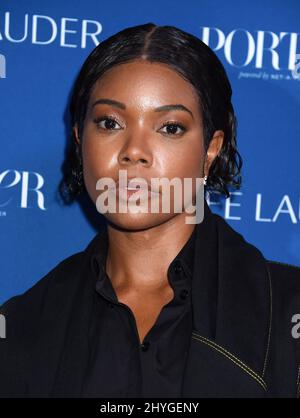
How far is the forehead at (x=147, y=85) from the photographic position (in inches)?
58.7

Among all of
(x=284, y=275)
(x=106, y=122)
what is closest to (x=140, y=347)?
(x=284, y=275)

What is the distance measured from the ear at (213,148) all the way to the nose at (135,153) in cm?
20

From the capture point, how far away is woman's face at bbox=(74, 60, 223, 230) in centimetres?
149

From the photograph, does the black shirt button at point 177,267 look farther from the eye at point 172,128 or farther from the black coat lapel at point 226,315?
the eye at point 172,128

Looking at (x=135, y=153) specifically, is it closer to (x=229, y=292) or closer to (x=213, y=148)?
(x=213, y=148)

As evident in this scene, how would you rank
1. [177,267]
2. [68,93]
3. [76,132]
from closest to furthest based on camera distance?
[177,267], [76,132], [68,93]

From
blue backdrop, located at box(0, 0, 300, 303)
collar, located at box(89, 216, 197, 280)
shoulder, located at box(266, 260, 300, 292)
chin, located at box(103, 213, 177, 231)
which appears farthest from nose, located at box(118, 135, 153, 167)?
blue backdrop, located at box(0, 0, 300, 303)

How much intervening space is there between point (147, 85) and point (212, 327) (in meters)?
0.53

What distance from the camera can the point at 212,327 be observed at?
147cm

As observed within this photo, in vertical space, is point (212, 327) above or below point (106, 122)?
below

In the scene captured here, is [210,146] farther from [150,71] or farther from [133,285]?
[133,285]

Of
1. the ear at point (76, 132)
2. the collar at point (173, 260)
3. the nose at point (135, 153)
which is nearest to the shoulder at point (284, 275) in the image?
the collar at point (173, 260)

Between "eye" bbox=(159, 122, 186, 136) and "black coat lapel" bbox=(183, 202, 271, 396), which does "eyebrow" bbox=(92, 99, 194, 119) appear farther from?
"black coat lapel" bbox=(183, 202, 271, 396)

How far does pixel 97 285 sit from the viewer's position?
62.9 inches
